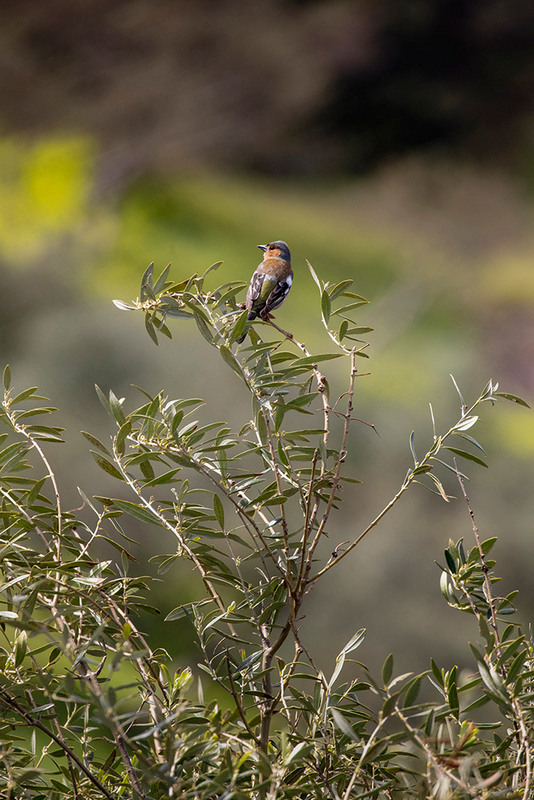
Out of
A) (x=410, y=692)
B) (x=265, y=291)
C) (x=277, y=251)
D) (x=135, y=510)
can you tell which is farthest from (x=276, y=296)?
(x=410, y=692)

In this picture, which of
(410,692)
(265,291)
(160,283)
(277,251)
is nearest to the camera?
(410,692)

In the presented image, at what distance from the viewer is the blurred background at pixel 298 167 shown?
2.04m

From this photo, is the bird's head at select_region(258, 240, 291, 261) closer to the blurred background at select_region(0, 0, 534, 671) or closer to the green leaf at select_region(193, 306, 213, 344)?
the green leaf at select_region(193, 306, 213, 344)

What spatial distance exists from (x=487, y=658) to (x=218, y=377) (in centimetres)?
147

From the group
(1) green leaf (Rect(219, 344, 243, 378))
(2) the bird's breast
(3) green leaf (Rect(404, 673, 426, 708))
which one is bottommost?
(3) green leaf (Rect(404, 673, 426, 708))

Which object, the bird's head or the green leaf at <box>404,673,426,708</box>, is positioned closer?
the green leaf at <box>404,673,426,708</box>

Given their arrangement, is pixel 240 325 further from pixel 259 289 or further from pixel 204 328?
pixel 259 289

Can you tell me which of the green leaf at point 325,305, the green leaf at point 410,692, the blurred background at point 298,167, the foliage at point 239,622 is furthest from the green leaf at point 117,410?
the blurred background at point 298,167

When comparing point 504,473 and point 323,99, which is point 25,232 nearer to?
point 323,99

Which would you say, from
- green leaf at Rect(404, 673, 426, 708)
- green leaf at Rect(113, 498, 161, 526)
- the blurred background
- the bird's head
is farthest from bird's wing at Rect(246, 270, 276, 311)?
the blurred background

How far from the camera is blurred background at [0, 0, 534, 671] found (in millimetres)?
2037

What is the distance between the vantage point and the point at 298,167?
7.19ft

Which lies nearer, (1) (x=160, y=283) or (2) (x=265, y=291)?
(1) (x=160, y=283)

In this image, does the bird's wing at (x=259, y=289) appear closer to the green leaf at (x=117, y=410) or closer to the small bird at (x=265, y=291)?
the small bird at (x=265, y=291)
